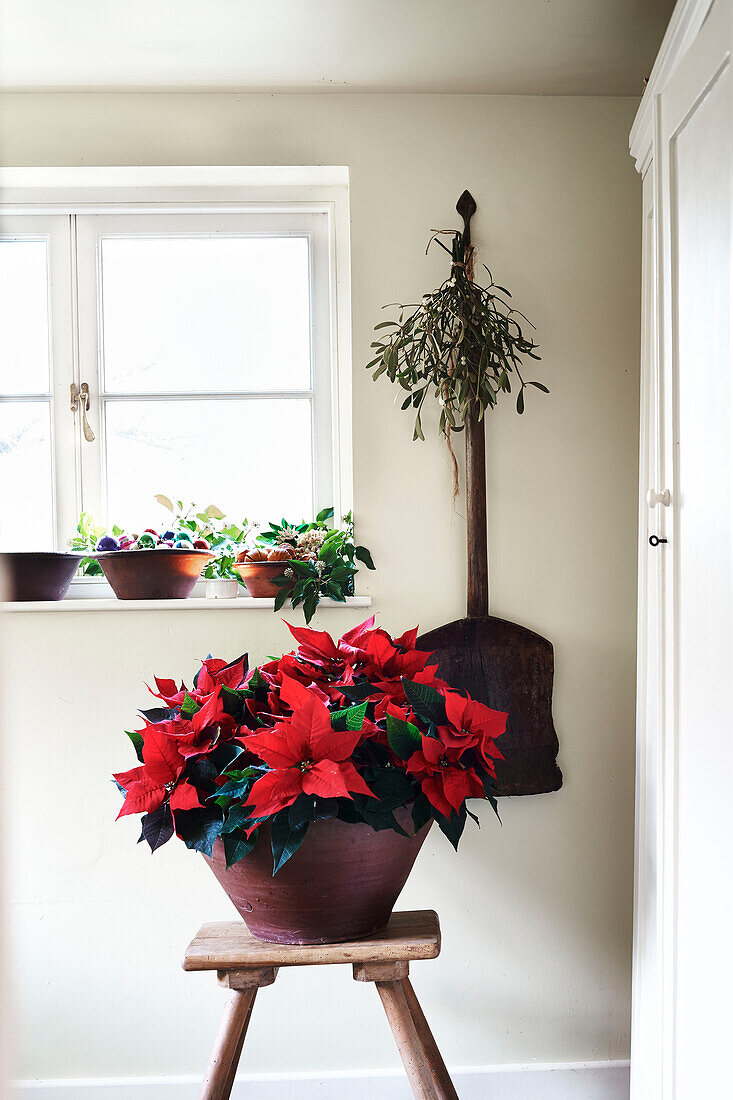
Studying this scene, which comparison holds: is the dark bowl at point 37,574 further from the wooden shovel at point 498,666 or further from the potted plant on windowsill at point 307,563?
the wooden shovel at point 498,666

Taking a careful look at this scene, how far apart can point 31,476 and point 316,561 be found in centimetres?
66

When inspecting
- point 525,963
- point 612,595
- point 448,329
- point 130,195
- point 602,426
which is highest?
point 130,195

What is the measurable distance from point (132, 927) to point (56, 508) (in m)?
0.86

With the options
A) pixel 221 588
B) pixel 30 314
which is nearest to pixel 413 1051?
pixel 221 588

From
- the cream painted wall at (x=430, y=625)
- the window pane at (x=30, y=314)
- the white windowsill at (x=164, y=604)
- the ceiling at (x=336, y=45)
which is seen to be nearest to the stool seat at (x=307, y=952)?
the cream painted wall at (x=430, y=625)

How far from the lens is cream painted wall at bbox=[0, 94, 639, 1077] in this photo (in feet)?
5.67

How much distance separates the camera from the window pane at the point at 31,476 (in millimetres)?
1862

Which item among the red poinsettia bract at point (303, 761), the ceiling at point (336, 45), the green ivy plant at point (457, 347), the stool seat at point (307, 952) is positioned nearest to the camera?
the red poinsettia bract at point (303, 761)

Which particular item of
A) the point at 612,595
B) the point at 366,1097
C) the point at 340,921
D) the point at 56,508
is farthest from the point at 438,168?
the point at 366,1097

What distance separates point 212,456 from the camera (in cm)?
189

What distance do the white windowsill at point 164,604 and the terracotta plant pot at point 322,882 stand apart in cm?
62

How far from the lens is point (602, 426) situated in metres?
1.77

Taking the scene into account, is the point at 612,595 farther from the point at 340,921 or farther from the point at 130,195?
the point at 130,195

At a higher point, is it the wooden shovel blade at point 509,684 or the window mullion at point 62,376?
the window mullion at point 62,376
